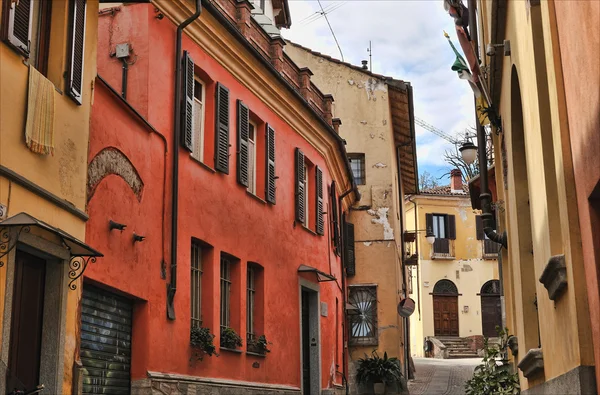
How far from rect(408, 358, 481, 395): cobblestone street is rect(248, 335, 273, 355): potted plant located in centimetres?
912

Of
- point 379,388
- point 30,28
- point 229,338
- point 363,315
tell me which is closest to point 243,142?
point 229,338

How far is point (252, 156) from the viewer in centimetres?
1588

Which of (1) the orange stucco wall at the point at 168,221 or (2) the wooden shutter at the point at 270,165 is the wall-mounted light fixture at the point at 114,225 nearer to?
(1) the orange stucco wall at the point at 168,221

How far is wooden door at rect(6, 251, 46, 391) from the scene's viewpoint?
7.64m

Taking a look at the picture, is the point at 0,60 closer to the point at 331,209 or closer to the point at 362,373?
the point at 331,209

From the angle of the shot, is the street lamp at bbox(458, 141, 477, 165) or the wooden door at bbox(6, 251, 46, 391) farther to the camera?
the street lamp at bbox(458, 141, 477, 165)

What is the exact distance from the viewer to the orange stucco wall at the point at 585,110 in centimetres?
407

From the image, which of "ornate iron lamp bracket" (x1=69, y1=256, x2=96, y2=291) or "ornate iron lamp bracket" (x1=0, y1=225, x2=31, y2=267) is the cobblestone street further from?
"ornate iron lamp bracket" (x1=0, y1=225, x2=31, y2=267)

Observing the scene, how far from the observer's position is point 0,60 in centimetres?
730

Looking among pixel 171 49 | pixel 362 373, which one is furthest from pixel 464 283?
pixel 171 49

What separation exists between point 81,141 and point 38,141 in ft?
3.48

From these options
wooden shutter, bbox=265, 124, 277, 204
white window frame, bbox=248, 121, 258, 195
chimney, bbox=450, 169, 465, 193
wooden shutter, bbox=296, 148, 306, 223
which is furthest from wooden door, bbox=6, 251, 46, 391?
chimney, bbox=450, 169, 465, 193

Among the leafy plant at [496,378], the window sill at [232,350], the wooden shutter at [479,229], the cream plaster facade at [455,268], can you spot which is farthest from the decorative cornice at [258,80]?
the wooden shutter at [479,229]

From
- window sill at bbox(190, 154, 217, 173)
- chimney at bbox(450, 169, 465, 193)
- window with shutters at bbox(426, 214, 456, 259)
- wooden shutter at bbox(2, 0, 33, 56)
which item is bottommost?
wooden shutter at bbox(2, 0, 33, 56)
